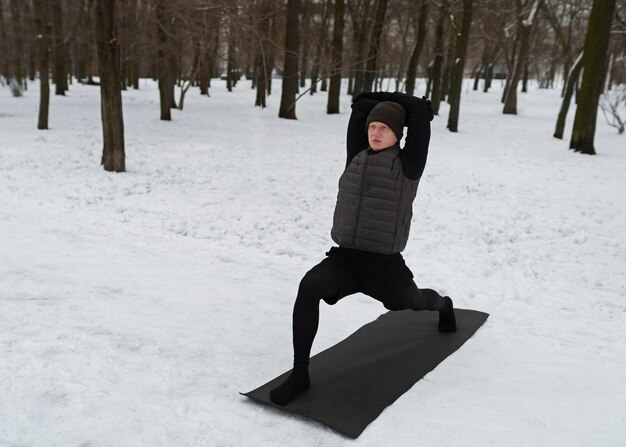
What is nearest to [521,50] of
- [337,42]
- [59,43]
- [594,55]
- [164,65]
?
[337,42]

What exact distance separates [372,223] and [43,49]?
14977 millimetres

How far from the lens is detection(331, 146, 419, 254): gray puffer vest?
2977 millimetres

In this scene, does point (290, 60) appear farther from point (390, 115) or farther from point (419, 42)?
point (390, 115)

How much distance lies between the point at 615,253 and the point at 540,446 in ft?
15.7

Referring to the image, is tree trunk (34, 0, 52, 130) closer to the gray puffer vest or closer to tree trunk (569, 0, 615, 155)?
the gray puffer vest

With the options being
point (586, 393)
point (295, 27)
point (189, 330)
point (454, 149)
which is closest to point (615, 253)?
point (586, 393)

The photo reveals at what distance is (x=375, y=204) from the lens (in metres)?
2.98

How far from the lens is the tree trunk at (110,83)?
935cm

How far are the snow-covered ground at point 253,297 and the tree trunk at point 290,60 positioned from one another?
27.2 feet

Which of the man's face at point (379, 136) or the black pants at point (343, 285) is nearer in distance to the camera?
the black pants at point (343, 285)

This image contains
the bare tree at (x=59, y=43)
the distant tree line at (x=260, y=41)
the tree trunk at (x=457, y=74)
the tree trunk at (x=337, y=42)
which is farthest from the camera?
the tree trunk at (x=337, y=42)

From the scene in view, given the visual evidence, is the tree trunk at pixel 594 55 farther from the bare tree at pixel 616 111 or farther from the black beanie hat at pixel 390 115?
the black beanie hat at pixel 390 115

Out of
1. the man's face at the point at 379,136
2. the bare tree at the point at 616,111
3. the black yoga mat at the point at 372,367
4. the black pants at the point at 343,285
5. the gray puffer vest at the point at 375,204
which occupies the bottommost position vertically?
the black yoga mat at the point at 372,367

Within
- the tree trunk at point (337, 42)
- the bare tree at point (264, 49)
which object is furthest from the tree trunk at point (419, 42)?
the bare tree at point (264, 49)
